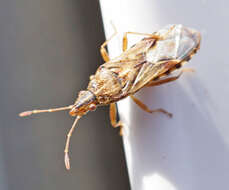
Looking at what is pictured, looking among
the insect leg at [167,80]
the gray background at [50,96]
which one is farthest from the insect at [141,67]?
the gray background at [50,96]

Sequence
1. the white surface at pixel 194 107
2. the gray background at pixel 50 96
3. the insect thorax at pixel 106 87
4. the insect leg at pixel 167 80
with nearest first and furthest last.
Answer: the white surface at pixel 194 107 → the insect leg at pixel 167 80 → the insect thorax at pixel 106 87 → the gray background at pixel 50 96

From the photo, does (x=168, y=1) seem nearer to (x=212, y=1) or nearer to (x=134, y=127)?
(x=212, y=1)

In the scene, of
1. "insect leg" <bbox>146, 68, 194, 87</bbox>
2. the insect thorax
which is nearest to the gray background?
the insect thorax

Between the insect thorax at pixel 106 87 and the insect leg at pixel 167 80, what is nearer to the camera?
the insect leg at pixel 167 80

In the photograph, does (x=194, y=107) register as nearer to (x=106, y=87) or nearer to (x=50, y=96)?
(x=106, y=87)

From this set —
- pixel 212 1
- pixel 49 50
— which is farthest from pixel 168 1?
pixel 49 50

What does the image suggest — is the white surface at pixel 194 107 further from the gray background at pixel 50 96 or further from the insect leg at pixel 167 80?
the gray background at pixel 50 96

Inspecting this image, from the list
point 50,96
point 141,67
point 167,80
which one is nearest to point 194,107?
point 167,80
